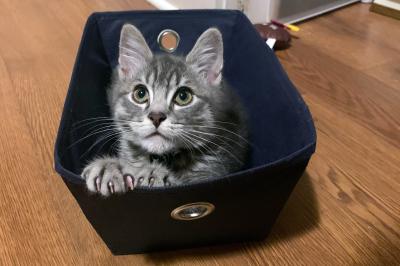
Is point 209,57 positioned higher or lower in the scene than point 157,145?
higher

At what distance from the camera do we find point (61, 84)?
1.45 metres

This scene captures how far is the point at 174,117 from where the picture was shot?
2.67 feet

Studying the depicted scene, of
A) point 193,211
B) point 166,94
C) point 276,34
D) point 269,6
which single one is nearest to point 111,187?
point 193,211

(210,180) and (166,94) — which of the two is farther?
(166,94)

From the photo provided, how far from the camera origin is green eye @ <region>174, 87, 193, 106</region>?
86cm

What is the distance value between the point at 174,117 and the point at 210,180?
21cm

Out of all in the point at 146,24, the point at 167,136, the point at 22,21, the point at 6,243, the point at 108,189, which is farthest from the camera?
the point at 22,21

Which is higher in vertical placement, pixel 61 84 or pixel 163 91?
pixel 163 91

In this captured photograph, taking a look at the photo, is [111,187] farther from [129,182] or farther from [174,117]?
[174,117]

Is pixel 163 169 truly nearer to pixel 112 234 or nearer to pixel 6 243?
pixel 112 234

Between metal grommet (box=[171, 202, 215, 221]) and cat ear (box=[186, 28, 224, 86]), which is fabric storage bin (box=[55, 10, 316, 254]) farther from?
cat ear (box=[186, 28, 224, 86])

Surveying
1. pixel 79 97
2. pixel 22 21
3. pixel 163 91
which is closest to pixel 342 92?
pixel 163 91

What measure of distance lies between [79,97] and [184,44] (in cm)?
45

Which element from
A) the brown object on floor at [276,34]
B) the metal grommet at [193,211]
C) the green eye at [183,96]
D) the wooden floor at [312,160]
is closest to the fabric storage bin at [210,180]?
the metal grommet at [193,211]
